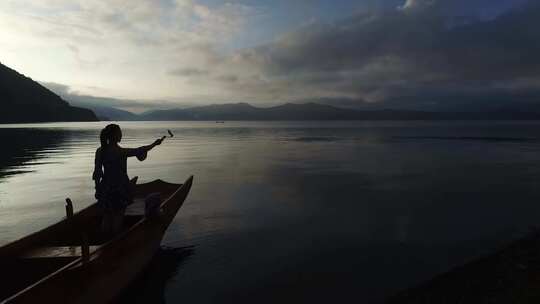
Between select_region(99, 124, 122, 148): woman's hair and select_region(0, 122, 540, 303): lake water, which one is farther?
select_region(0, 122, 540, 303): lake water

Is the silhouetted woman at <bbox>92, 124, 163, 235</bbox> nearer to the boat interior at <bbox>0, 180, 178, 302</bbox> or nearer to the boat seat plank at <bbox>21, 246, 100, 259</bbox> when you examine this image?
the boat interior at <bbox>0, 180, 178, 302</bbox>

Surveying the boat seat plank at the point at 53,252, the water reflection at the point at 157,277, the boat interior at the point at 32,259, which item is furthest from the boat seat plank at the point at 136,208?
the boat seat plank at the point at 53,252

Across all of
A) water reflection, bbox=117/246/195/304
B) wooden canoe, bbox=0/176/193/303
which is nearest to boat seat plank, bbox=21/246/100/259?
Answer: wooden canoe, bbox=0/176/193/303

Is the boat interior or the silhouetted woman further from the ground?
the silhouetted woman

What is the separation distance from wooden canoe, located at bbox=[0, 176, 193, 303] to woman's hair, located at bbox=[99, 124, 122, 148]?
213 centimetres

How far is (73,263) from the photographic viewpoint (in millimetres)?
6973

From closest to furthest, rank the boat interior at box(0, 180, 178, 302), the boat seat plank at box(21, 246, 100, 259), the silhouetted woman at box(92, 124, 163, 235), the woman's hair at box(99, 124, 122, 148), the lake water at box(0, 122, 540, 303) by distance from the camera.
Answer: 1. the boat interior at box(0, 180, 178, 302)
2. the boat seat plank at box(21, 246, 100, 259)
3. the woman's hair at box(99, 124, 122, 148)
4. the silhouetted woman at box(92, 124, 163, 235)
5. the lake water at box(0, 122, 540, 303)

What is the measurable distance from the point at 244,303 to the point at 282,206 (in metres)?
9.31

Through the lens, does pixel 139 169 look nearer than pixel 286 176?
No

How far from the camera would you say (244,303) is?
895 cm

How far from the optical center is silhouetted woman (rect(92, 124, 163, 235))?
29.0 ft

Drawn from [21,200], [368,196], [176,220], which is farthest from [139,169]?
[368,196]

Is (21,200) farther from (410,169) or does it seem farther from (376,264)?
(410,169)

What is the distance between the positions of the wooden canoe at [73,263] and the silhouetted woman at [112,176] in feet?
2.69
